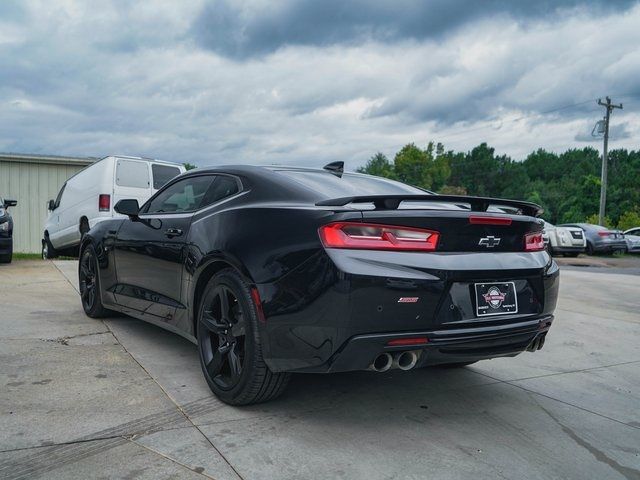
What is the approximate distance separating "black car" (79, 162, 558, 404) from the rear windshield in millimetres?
23

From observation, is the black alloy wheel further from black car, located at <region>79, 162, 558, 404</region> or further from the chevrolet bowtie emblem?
the chevrolet bowtie emblem

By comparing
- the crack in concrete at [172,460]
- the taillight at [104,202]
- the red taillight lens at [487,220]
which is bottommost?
the crack in concrete at [172,460]

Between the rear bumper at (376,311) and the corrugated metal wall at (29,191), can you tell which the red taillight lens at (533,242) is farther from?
the corrugated metal wall at (29,191)

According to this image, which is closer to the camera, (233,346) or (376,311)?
(376,311)

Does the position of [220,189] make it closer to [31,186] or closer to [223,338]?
[223,338]

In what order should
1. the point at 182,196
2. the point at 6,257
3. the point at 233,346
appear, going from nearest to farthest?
1. the point at 233,346
2. the point at 182,196
3. the point at 6,257

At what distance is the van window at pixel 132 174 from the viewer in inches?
378

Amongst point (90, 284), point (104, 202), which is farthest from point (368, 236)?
point (104, 202)

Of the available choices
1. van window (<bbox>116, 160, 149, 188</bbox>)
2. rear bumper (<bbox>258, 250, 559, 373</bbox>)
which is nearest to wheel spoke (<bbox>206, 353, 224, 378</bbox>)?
rear bumper (<bbox>258, 250, 559, 373</bbox>)

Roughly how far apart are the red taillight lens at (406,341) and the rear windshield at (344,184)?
87 centimetres

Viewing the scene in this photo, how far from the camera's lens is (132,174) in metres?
9.73

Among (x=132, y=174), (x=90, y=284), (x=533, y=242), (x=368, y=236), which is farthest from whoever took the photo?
(x=132, y=174)

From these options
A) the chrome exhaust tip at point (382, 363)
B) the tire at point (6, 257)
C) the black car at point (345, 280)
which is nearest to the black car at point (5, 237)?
Result: the tire at point (6, 257)

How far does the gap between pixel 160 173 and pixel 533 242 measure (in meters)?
8.14
